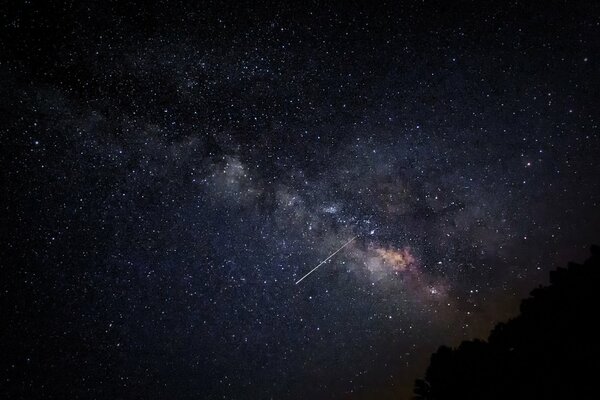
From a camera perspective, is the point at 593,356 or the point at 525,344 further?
the point at 525,344

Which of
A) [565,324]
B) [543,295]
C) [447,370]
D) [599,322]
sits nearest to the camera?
[599,322]

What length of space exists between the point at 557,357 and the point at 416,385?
12.8ft

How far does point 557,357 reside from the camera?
7.52 metres

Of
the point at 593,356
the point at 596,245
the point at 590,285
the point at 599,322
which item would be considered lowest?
the point at 593,356

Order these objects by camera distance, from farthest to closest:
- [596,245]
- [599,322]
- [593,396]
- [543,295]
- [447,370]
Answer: [447,370] → [543,295] → [596,245] → [599,322] → [593,396]

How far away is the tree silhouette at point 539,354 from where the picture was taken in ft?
23.2

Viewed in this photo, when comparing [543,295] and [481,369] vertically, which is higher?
[543,295]

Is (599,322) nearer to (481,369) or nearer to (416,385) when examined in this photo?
(481,369)

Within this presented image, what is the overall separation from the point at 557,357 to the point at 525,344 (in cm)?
122

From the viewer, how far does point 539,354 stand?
807 cm

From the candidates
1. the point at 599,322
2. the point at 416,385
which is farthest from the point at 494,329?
the point at 599,322

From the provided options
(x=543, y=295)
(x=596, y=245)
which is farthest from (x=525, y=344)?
(x=596, y=245)

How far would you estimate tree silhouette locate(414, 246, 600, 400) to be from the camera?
707cm

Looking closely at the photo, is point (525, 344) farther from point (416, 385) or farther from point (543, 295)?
point (416, 385)
